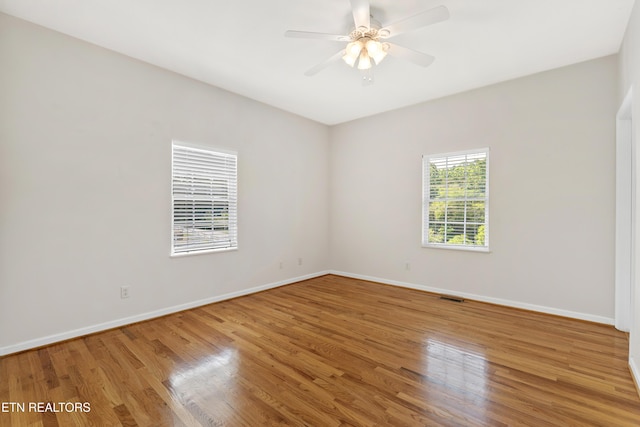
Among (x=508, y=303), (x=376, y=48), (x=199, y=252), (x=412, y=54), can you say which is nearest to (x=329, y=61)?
(x=376, y=48)

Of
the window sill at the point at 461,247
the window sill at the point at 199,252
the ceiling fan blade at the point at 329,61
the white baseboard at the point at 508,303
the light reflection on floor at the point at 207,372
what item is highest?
the ceiling fan blade at the point at 329,61

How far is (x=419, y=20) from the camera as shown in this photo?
7.20 ft

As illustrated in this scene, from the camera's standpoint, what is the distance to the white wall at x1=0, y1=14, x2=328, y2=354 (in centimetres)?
257

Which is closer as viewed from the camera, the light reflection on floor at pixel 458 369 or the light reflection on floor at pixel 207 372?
the light reflection on floor at pixel 458 369

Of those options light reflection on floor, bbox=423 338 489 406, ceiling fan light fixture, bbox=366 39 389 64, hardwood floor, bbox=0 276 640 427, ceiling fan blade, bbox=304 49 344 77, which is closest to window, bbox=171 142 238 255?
hardwood floor, bbox=0 276 640 427

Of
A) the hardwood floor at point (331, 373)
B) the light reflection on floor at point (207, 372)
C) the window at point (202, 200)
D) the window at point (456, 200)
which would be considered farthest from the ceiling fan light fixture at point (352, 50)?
the light reflection on floor at point (207, 372)

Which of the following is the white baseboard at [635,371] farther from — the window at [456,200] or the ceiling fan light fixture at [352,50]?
the ceiling fan light fixture at [352,50]

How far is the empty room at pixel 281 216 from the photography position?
2.08 metres

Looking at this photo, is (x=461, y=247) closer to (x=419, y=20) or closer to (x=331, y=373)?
(x=331, y=373)

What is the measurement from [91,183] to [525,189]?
16.3 ft

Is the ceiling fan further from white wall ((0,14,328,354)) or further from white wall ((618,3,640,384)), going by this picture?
white wall ((0,14,328,354))

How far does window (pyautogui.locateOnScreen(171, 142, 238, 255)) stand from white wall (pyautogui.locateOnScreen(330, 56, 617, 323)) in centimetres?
250

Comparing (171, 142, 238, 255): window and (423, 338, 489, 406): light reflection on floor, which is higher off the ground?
(171, 142, 238, 255): window

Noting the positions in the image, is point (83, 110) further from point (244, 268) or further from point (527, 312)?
point (527, 312)
